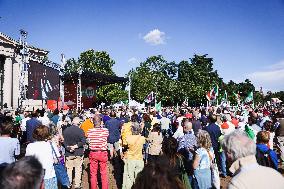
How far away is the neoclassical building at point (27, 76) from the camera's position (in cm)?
2389

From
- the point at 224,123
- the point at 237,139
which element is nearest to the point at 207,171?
the point at 237,139

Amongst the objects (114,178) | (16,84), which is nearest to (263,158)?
(114,178)

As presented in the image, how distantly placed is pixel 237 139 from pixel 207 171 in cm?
287

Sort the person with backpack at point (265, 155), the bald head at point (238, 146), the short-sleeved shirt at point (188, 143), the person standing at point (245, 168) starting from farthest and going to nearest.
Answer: the short-sleeved shirt at point (188, 143) → the person with backpack at point (265, 155) → the bald head at point (238, 146) → the person standing at point (245, 168)

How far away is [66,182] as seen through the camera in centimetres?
706

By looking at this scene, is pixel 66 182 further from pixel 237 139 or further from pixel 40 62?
pixel 40 62

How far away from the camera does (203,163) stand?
5.96m

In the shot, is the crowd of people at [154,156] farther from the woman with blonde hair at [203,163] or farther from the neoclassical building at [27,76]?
the neoclassical building at [27,76]

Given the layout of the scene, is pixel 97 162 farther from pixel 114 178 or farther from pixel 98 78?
pixel 98 78

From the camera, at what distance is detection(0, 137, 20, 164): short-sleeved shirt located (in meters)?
5.50

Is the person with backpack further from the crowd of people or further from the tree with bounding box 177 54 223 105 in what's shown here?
the tree with bounding box 177 54 223 105

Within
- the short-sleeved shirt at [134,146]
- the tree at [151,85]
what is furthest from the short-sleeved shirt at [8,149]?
the tree at [151,85]

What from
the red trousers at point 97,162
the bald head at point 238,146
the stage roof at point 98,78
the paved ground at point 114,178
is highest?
the stage roof at point 98,78

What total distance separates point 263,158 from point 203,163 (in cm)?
104
